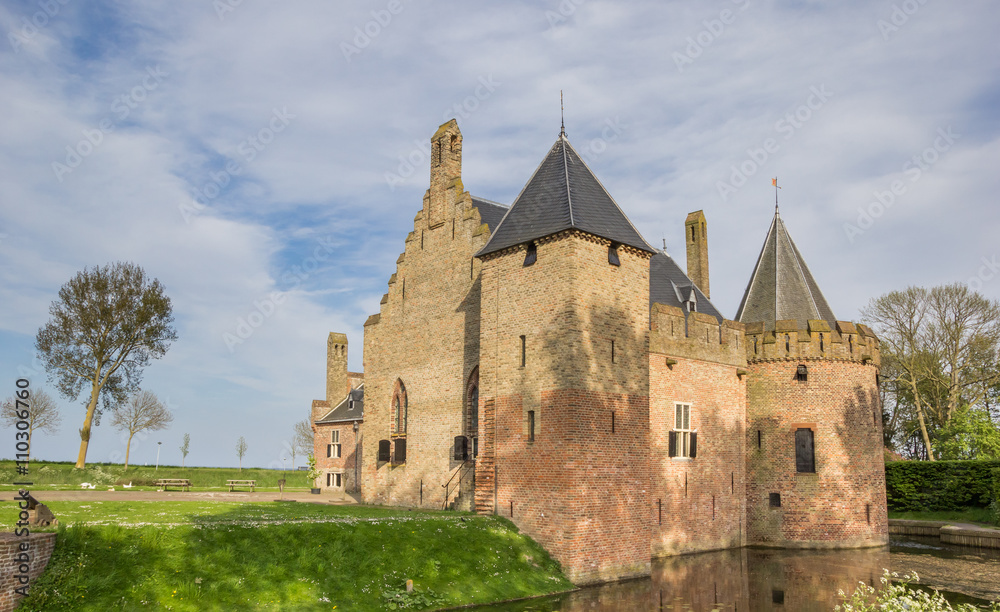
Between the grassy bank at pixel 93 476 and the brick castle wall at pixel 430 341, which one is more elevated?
the brick castle wall at pixel 430 341

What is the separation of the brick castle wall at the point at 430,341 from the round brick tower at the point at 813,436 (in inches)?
434

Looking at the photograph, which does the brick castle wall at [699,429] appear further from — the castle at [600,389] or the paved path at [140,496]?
the paved path at [140,496]

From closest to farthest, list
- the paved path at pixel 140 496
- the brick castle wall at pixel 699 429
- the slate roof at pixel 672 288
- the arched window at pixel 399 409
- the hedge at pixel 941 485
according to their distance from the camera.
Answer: the paved path at pixel 140 496 → the brick castle wall at pixel 699 429 → the arched window at pixel 399 409 → the slate roof at pixel 672 288 → the hedge at pixel 941 485

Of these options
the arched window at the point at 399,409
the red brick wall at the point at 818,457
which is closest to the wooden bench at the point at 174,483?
the arched window at the point at 399,409

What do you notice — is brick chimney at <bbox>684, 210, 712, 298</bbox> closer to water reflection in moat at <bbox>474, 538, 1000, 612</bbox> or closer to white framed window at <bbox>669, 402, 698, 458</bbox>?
white framed window at <bbox>669, 402, 698, 458</bbox>

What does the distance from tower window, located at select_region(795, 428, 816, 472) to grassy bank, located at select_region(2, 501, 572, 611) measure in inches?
485

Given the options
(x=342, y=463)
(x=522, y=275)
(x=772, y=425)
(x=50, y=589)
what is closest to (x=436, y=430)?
(x=522, y=275)

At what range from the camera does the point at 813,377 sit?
83.9 ft

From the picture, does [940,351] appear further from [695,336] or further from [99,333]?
[99,333]

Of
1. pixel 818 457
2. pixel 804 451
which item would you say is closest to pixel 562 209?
pixel 804 451

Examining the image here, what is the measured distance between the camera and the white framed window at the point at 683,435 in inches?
912

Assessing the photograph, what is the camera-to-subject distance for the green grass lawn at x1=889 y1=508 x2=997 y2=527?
30750 millimetres

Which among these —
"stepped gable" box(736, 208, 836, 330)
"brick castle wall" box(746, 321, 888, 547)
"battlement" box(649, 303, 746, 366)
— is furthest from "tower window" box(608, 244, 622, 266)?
"stepped gable" box(736, 208, 836, 330)

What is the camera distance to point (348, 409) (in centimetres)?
4384
